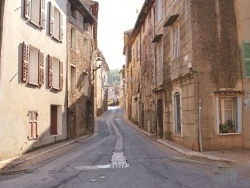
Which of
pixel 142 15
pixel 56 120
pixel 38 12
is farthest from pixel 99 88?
pixel 38 12

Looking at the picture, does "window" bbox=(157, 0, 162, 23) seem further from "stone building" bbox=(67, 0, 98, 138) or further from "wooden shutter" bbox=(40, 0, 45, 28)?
"wooden shutter" bbox=(40, 0, 45, 28)

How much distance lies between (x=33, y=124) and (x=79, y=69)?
839 centimetres

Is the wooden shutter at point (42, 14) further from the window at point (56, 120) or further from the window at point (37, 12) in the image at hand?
the window at point (56, 120)

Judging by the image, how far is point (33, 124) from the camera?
13758 millimetres

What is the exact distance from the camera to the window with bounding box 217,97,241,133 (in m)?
12.6

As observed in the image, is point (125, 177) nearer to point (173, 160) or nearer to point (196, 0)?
point (173, 160)

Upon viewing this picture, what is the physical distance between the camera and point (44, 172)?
9.21 meters

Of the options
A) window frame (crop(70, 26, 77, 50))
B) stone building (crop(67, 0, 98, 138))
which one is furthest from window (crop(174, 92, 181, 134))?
window frame (crop(70, 26, 77, 50))

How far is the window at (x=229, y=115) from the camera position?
41.2 ft

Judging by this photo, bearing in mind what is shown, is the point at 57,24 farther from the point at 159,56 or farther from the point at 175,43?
the point at 175,43

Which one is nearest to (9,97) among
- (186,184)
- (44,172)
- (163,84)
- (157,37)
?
(44,172)

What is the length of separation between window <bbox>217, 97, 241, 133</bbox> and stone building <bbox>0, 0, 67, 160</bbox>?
7618mm

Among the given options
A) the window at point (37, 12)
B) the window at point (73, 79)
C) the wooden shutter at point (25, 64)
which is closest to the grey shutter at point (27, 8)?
the window at point (37, 12)

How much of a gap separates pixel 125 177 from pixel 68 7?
13.8 metres
